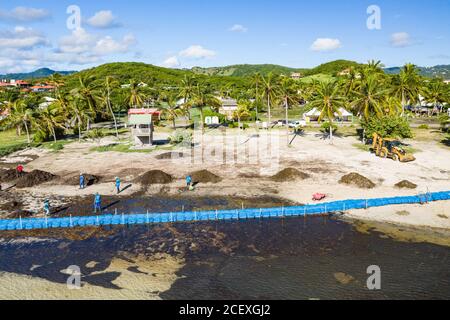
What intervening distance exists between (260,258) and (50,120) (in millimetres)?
52598

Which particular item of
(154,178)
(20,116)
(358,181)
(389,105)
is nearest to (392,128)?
(389,105)

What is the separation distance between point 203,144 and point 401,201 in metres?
33.7

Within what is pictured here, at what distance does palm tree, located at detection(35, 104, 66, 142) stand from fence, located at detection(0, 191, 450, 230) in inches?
1481

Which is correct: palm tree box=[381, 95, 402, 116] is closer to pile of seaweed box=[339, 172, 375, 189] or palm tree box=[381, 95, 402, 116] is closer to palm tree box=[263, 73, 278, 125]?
palm tree box=[263, 73, 278, 125]

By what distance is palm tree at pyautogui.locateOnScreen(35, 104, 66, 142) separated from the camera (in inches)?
2388

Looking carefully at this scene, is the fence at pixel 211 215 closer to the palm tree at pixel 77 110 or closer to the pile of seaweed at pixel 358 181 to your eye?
the pile of seaweed at pixel 358 181

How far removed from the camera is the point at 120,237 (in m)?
25.1

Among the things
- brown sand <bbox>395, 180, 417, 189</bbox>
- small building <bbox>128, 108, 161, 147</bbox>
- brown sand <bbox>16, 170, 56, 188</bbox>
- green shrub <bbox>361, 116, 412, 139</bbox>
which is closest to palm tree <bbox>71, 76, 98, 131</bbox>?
small building <bbox>128, 108, 161, 147</bbox>

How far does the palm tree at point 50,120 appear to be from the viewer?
60656mm

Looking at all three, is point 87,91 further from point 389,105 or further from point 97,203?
point 389,105

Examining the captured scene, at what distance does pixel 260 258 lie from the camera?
2170cm

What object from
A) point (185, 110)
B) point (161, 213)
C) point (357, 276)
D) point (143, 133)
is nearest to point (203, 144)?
point (143, 133)

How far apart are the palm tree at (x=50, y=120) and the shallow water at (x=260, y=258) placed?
4131cm
